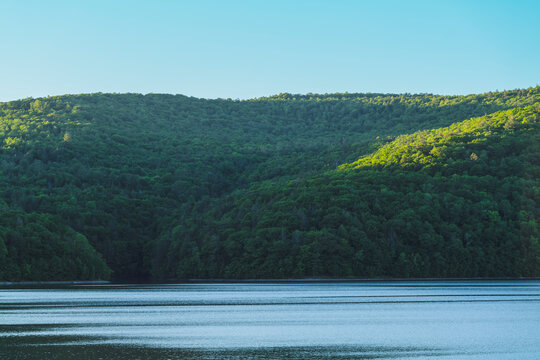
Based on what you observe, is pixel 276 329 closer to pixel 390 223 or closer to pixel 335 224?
pixel 390 223

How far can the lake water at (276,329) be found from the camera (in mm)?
39594

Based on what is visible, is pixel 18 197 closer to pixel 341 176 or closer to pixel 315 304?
pixel 341 176

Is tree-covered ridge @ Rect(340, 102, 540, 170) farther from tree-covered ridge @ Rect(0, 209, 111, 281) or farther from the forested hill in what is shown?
tree-covered ridge @ Rect(0, 209, 111, 281)

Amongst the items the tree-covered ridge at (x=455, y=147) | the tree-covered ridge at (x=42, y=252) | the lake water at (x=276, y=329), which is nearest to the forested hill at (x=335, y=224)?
the tree-covered ridge at (x=42, y=252)

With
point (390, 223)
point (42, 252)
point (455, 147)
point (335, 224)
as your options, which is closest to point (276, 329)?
point (390, 223)

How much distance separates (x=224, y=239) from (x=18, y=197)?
52863 mm

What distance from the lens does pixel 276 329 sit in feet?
169

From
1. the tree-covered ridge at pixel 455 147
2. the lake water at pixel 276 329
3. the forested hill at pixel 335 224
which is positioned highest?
the tree-covered ridge at pixel 455 147

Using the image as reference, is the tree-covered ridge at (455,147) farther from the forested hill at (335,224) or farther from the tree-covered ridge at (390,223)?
the tree-covered ridge at (390,223)

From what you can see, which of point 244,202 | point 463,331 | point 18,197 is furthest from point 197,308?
point 18,197

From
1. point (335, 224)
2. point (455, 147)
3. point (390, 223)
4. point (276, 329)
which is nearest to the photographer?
point (276, 329)

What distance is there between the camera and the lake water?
39594 mm

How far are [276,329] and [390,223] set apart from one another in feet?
328

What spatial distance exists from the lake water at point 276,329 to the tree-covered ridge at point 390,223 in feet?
209
